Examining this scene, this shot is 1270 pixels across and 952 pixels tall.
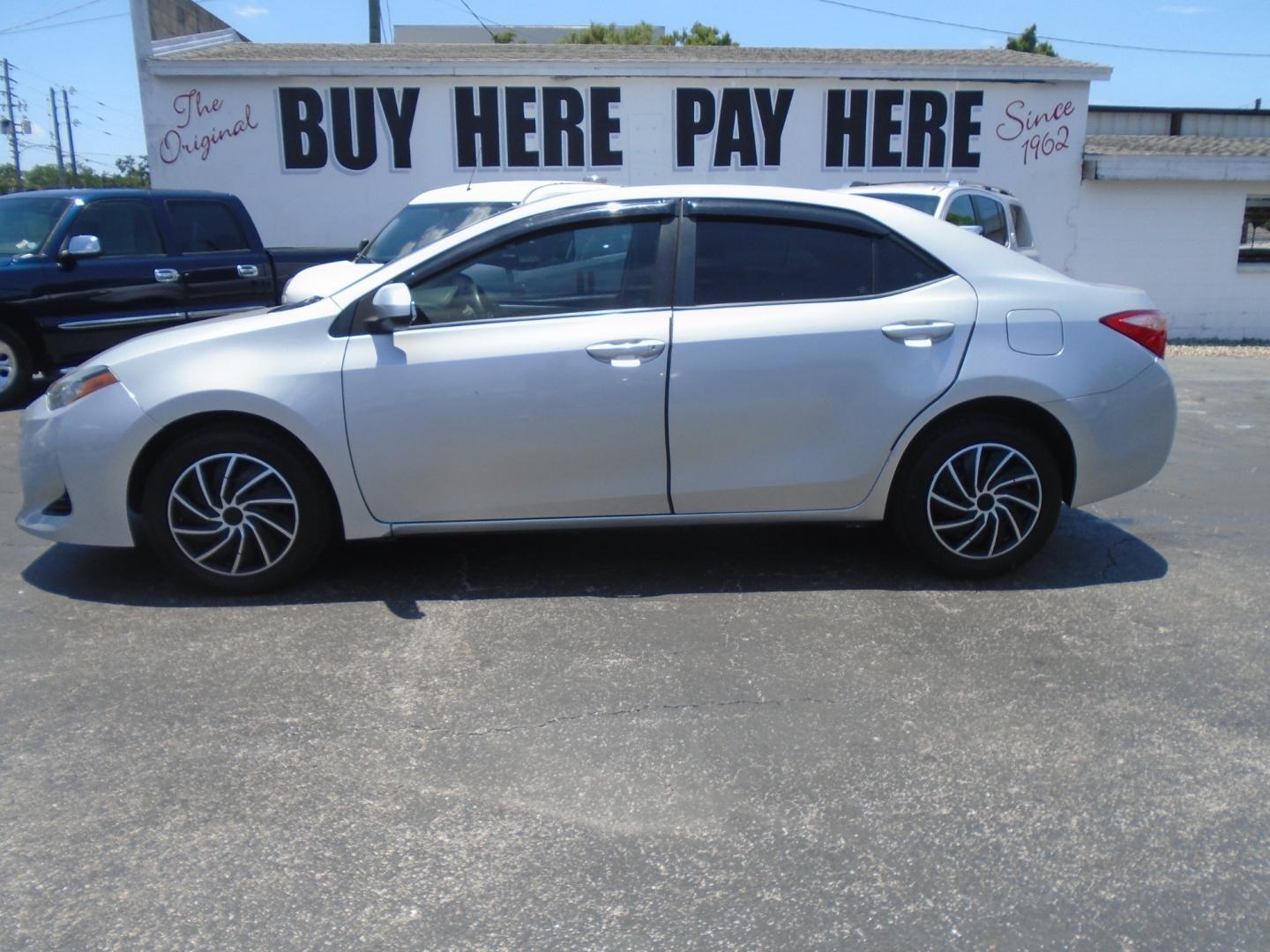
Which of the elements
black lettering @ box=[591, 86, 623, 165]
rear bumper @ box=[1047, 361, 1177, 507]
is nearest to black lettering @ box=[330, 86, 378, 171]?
black lettering @ box=[591, 86, 623, 165]

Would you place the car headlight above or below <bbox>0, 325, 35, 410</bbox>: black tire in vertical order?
above

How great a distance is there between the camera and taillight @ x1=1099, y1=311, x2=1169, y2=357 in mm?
4691

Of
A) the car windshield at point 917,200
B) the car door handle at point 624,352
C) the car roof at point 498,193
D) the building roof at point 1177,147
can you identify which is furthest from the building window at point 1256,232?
the car door handle at point 624,352

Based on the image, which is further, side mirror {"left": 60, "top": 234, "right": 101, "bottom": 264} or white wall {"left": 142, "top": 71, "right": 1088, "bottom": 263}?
white wall {"left": 142, "top": 71, "right": 1088, "bottom": 263}

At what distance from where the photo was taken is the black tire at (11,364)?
355 inches

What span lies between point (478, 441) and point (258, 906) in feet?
7.13

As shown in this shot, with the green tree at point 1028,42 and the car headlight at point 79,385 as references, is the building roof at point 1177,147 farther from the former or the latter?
the green tree at point 1028,42

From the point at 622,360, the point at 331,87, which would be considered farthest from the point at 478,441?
the point at 331,87

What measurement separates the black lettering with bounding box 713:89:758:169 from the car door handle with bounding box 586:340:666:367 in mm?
11788

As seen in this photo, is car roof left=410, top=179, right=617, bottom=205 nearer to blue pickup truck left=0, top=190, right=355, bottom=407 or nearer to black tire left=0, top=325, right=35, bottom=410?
blue pickup truck left=0, top=190, right=355, bottom=407

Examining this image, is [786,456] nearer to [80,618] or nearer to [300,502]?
[300,502]

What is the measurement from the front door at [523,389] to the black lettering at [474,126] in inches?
447

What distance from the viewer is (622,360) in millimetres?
4438

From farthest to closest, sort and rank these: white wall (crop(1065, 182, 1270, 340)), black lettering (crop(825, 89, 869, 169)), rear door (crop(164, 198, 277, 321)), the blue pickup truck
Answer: white wall (crop(1065, 182, 1270, 340)), black lettering (crop(825, 89, 869, 169)), rear door (crop(164, 198, 277, 321)), the blue pickup truck
